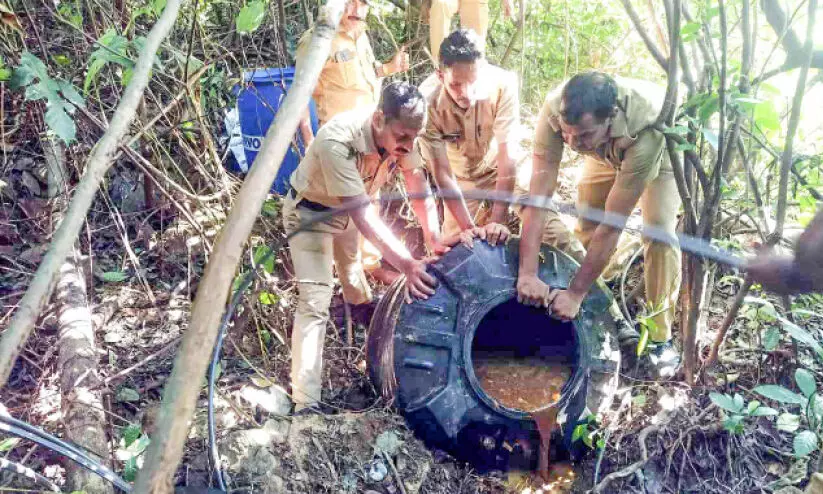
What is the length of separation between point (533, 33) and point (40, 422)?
17.8ft

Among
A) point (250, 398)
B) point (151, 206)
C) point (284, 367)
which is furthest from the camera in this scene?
point (151, 206)

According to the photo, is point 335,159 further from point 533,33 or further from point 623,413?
point 533,33

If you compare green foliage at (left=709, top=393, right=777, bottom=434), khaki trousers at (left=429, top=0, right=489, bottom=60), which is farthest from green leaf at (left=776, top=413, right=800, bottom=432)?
khaki trousers at (left=429, top=0, right=489, bottom=60)

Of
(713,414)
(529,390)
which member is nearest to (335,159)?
(529,390)

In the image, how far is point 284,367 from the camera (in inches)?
161

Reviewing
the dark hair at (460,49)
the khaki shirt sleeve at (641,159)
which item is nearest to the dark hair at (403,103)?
the dark hair at (460,49)

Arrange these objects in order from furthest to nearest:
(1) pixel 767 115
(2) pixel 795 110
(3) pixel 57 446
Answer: (2) pixel 795 110
(1) pixel 767 115
(3) pixel 57 446

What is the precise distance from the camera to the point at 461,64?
3914 millimetres

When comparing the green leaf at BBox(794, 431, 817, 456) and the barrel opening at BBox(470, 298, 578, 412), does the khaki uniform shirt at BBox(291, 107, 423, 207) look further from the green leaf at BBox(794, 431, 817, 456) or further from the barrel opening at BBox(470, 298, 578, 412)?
the green leaf at BBox(794, 431, 817, 456)

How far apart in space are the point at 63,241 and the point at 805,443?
2830mm

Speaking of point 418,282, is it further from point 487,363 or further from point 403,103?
point 403,103

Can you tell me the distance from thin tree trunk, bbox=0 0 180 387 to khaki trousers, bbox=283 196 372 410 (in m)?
2.27

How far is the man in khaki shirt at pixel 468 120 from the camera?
12.9 ft

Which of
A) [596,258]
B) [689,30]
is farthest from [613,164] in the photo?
[689,30]
